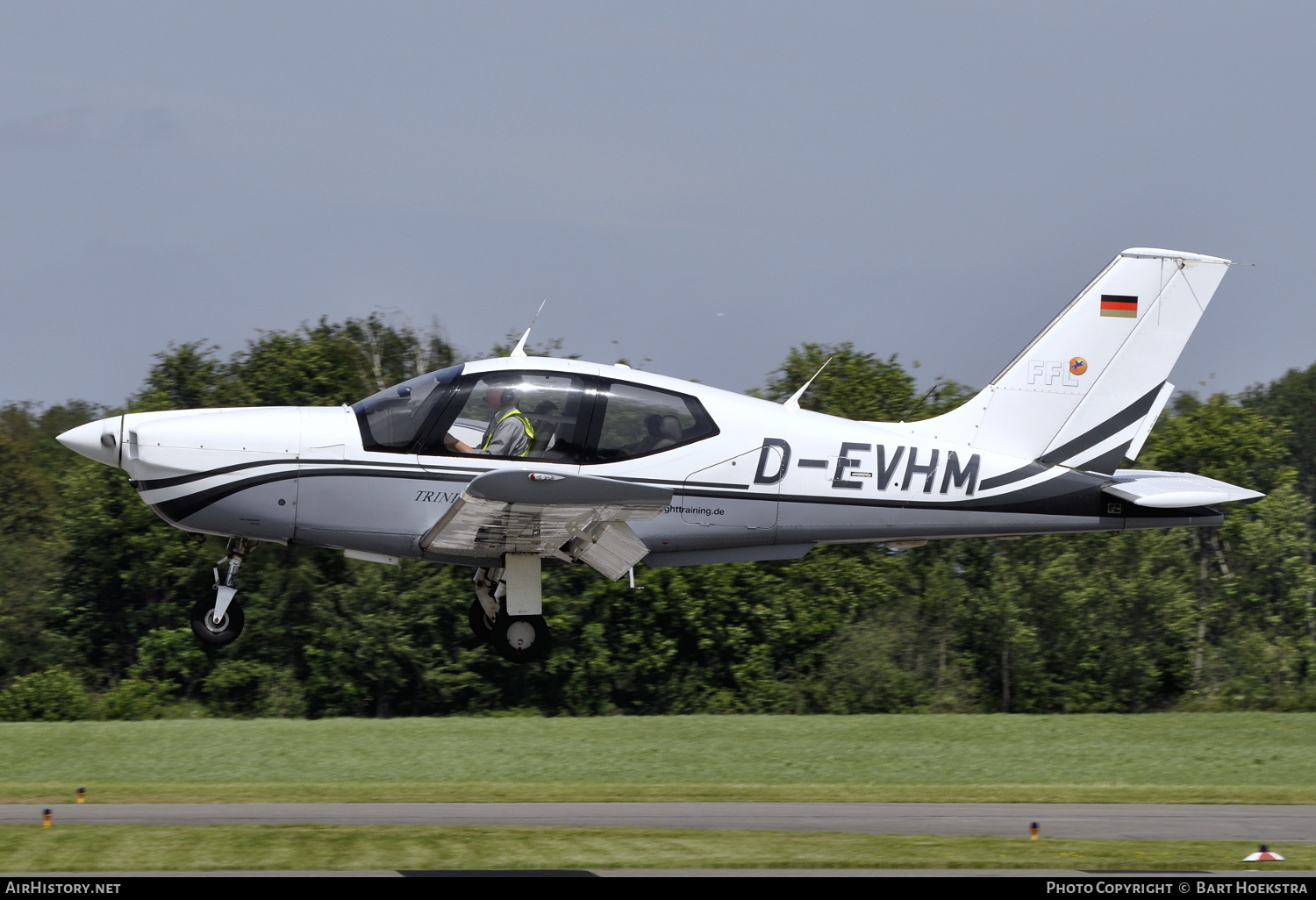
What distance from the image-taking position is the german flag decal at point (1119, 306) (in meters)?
13.0

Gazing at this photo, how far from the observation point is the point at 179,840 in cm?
954

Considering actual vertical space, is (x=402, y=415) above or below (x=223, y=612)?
above

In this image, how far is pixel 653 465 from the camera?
37.7ft

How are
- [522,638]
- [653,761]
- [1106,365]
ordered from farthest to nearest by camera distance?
[653,761] → [1106,365] → [522,638]

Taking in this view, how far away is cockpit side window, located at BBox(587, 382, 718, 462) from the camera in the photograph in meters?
11.3

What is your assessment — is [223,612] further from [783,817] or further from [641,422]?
[783,817]

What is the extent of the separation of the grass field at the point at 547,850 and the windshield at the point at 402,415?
120 inches

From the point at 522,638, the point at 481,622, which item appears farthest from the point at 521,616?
the point at 481,622

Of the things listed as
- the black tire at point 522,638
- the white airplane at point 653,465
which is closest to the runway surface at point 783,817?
the black tire at point 522,638

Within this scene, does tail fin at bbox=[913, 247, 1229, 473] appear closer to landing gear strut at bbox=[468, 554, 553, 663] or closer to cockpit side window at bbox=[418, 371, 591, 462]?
cockpit side window at bbox=[418, 371, 591, 462]

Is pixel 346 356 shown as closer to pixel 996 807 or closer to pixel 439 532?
pixel 439 532

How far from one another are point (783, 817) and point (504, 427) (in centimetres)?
383

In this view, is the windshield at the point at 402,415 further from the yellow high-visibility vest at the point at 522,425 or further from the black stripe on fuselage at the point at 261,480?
the yellow high-visibility vest at the point at 522,425

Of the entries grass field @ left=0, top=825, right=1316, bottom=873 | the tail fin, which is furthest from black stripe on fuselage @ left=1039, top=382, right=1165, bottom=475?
grass field @ left=0, top=825, right=1316, bottom=873
